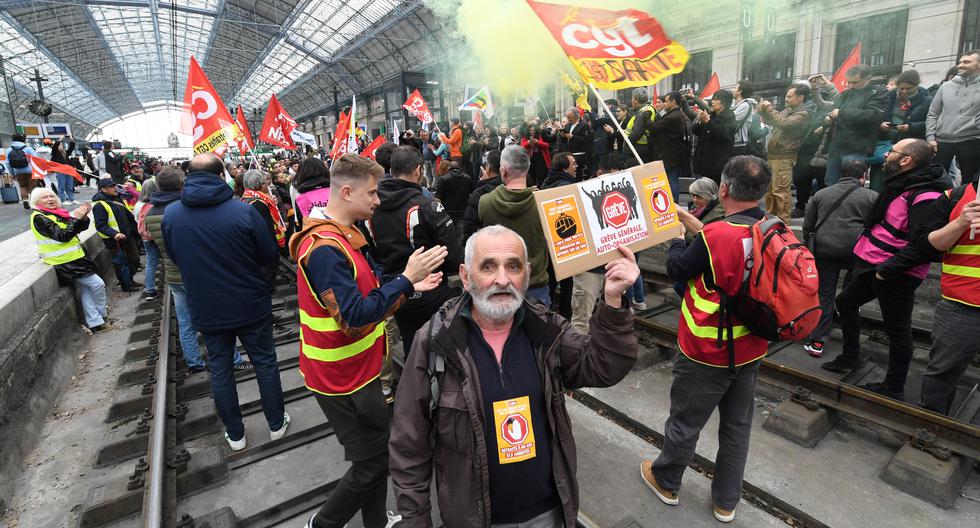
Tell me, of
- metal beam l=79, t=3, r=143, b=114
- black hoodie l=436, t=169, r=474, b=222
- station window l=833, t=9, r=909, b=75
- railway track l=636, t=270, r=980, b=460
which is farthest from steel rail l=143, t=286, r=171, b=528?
metal beam l=79, t=3, r=143, b=114

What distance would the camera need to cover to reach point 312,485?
3641 millimetres

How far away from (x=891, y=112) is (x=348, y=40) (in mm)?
42410

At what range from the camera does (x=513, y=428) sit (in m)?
1.89

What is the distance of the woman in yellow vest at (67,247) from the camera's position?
6.23 m

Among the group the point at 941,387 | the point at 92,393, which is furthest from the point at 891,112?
the point at 92,393

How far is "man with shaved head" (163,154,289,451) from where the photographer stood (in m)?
3.45

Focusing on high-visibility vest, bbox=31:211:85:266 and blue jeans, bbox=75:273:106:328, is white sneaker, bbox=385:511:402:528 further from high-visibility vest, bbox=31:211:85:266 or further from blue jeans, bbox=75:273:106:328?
blue jeans, bbox=75:273:106:328

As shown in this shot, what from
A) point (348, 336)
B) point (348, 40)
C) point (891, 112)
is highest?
point (348, 40)

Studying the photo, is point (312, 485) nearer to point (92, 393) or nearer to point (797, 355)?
point (92, 393)

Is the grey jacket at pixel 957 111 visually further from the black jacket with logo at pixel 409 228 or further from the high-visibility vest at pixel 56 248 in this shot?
the high-visibility vest at pixel 56 248

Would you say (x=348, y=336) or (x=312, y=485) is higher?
(x=348, y=336)

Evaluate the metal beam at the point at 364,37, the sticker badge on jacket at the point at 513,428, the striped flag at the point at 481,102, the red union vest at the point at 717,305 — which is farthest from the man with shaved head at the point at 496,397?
the metal beam at the point at 364,37

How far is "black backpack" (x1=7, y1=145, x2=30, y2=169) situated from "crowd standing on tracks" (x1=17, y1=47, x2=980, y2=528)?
529 inches

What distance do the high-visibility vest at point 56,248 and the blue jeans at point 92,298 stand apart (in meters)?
0.34
